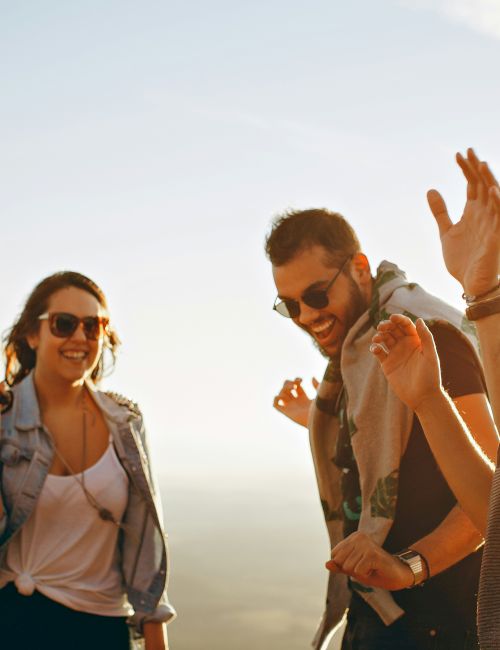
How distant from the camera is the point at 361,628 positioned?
3.38 meters

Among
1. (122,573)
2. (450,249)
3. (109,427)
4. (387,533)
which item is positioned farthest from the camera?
(109,427)

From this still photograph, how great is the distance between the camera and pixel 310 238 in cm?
399

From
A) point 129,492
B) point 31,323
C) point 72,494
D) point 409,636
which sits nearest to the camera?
point 409,636

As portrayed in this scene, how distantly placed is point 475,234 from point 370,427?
120 cm

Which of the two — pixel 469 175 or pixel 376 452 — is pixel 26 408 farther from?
pixel 469 175

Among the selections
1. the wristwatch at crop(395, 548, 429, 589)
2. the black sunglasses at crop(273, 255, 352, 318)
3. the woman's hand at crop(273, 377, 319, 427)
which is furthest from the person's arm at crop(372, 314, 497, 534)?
the woman's hand at crop(273, 377, 319, 427)

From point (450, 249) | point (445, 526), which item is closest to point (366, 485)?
point (445, 526)

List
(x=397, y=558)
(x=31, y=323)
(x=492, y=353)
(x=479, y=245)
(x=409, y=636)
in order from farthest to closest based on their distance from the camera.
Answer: (x=31, y=323) → (x=409, y=636) → (x=397, y=558) → (x=479, y=245) → (x=492, y=353)

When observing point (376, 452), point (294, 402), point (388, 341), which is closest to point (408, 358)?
point (388, 341)

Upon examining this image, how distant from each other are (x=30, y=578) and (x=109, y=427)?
2.92 feet

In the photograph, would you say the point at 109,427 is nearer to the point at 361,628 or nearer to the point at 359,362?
the point at 359,362

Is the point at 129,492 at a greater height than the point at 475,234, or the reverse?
the point at 475,234

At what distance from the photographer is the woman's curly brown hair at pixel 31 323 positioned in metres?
4.93

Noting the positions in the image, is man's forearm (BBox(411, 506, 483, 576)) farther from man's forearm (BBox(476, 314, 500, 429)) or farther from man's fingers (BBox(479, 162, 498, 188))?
man's fingers (BBox(479, 162, 498, 188))
